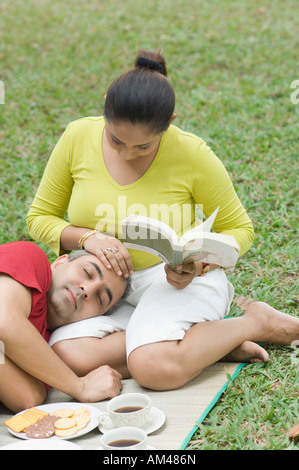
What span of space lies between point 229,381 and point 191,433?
428 millimetres

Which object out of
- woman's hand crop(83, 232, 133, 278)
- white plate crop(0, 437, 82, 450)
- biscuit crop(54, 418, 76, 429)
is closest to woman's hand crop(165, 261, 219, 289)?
woman's hand crop(83, 232, 133, 278)

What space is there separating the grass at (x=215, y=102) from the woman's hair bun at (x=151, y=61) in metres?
1.44

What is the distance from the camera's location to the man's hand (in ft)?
8.70

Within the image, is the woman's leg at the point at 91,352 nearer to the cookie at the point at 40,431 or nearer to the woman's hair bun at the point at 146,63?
the cookie at the point at 40,431

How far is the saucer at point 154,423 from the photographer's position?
7.79 ft

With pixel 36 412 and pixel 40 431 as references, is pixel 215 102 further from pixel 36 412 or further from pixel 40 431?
pixel 40 431

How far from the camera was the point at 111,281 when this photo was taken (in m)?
2.85

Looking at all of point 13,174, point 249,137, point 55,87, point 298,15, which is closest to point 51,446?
point 13,174

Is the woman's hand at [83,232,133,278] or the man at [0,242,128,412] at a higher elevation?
the woman's hand at [83,232,133,278]

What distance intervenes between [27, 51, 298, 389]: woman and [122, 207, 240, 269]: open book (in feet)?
0.45

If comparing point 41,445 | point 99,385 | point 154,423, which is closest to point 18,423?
point 41,445

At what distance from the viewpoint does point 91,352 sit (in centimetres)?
287

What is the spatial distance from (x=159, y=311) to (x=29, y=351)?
2.18ft

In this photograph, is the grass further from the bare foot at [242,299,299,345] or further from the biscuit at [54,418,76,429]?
the biscuit at [54,418,76,429]
